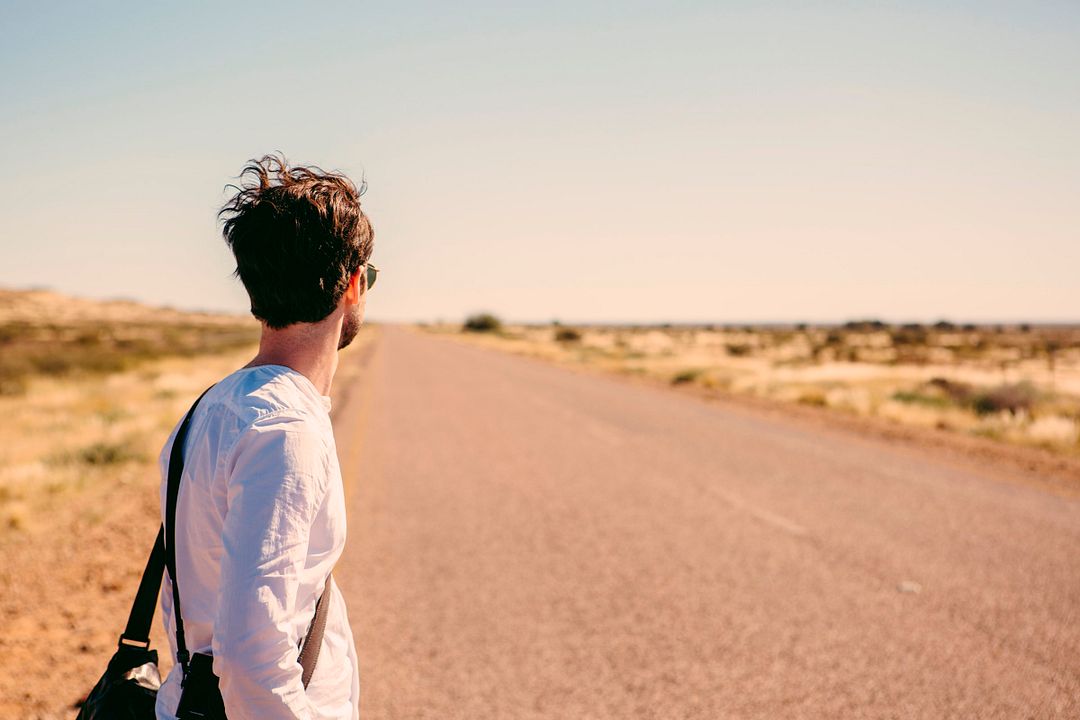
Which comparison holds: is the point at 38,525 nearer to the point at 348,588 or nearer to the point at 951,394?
the point at 348,588

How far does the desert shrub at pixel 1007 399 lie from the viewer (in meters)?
15.8

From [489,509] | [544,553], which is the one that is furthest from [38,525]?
[544,553]

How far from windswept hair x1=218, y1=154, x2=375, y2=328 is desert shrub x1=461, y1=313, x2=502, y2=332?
347 feet

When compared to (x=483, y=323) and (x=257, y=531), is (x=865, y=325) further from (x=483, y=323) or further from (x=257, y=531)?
(x=257, y=531)

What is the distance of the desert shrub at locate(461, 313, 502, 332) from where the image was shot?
10862 cm

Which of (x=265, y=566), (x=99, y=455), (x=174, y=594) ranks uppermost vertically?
(x=265, y=566)

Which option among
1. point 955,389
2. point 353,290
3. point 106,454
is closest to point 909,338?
point 955,389

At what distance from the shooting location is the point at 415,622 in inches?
170

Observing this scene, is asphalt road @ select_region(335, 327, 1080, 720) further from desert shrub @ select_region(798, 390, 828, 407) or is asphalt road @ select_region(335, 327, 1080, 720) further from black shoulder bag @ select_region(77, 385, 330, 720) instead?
desert shrub @ select_region(798, 390, 828, 407)

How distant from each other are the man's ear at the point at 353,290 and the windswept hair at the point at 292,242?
0.15 feet

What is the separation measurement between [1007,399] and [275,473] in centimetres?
1866

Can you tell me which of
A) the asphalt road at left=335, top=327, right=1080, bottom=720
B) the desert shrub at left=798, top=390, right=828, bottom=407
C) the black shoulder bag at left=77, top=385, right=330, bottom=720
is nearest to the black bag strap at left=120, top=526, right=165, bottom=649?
the black shoulder bag at left=77, top=385, right=330, bottom=720

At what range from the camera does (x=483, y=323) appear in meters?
109

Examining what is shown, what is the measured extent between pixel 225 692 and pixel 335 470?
44cm
